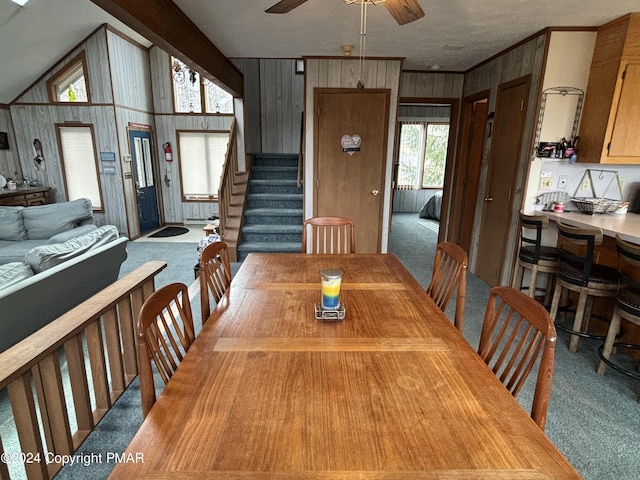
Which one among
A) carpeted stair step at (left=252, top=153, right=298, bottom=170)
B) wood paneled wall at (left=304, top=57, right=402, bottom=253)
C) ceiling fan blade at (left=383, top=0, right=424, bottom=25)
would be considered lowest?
carpeted stair step at (left=252, top=153, right=298, bottom=170)

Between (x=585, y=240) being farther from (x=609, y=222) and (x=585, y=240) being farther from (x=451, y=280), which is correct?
(x=451, y=280)

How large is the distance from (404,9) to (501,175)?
2454mm

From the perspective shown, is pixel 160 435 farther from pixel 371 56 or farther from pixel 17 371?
pixel 371 56

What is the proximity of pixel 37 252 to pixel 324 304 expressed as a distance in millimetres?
2194

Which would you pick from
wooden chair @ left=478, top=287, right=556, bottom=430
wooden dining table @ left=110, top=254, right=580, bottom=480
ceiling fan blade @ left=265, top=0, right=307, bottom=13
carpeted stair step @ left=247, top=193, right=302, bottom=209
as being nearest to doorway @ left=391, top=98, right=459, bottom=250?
A: carpeted stair step @ left=247, top=193, right=302, bottom=209

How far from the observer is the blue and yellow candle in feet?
4.68

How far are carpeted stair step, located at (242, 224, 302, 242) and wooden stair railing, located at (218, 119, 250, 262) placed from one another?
0.17 m

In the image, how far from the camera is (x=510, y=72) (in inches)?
143

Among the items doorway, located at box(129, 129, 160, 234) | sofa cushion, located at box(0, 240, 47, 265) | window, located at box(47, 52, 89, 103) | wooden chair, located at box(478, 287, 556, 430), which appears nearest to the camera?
wooden chair, located at box(478, 287, 556, 430)

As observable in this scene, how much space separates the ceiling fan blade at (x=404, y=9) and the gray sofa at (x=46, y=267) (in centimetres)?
258

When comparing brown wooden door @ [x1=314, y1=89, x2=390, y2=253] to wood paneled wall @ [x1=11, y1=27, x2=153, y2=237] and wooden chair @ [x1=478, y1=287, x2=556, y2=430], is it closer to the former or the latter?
wooden chair @ [x1=478, y1=287, x2=556, y2=430]

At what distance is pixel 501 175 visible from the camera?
3.79m

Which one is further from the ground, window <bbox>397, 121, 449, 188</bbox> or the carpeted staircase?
window <bbox>397, 121, 449, 188</bbox>

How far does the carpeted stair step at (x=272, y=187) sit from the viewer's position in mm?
5422
